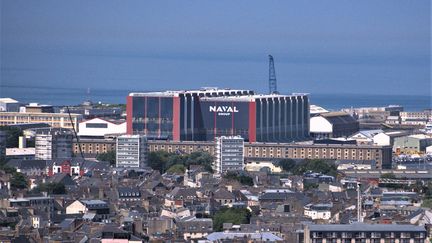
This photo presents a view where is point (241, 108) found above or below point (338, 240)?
above

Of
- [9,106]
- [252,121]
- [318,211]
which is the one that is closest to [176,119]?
[252,121]

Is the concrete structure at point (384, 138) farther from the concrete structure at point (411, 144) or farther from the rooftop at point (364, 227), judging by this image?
the rooftop at point (364, 227)

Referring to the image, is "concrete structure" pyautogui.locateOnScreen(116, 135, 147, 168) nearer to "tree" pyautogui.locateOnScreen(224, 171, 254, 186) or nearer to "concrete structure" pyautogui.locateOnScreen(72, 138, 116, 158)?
"concrete structure" pyautogui.locateOnScreen(72, 138, 116, 158)

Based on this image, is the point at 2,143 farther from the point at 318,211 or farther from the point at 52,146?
the point at 318,211

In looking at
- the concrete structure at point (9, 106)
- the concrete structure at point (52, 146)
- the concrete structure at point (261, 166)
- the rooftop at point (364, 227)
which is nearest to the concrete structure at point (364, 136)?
the concrete structure at point (261, 166)

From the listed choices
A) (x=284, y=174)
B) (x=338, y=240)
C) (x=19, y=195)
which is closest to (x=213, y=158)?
(x=284, y=174)

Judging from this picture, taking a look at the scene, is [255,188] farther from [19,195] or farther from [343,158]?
[343,158]

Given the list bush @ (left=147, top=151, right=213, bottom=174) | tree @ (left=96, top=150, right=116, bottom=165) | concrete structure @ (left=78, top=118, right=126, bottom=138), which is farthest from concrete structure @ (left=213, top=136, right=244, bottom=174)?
concrete structure @ (left=78, top=118, right=126, bottom=138)
